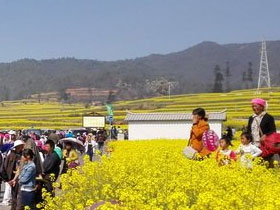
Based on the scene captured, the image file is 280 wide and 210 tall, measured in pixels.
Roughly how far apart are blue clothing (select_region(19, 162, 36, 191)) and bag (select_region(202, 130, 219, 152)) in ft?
8.69

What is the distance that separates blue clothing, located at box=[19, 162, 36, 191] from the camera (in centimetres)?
983

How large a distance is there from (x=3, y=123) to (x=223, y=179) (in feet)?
243

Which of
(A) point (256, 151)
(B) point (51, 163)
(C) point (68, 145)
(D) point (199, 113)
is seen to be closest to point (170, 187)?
(A) point (256, 151)

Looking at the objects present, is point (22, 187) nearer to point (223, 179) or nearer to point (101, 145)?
point (223, 179)

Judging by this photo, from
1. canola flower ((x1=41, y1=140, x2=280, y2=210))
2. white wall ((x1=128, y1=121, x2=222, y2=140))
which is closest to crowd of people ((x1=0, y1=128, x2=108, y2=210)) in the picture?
canola flower ((x1=41, y1=140, x2=280, y2=210))

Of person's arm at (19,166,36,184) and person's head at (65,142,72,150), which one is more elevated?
person's head at (65,142,72,150)

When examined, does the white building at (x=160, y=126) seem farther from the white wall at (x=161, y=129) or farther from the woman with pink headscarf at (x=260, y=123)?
the woman with pink headscarf at (x=260, y=123)

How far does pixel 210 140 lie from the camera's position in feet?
33.8

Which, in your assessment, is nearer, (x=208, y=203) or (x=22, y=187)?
(x=208, y=203)

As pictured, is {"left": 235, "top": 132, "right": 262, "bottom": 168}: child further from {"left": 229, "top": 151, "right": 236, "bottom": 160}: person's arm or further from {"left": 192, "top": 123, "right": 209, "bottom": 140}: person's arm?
{"left": 192, "top": 123, "right": 209, "bottom": 140}: person's arm

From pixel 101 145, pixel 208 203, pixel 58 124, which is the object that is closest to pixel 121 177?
pixel 208 203

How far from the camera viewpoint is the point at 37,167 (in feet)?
34.8

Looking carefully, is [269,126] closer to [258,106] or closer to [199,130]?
[258,106]

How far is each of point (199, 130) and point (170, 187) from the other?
383 cm
